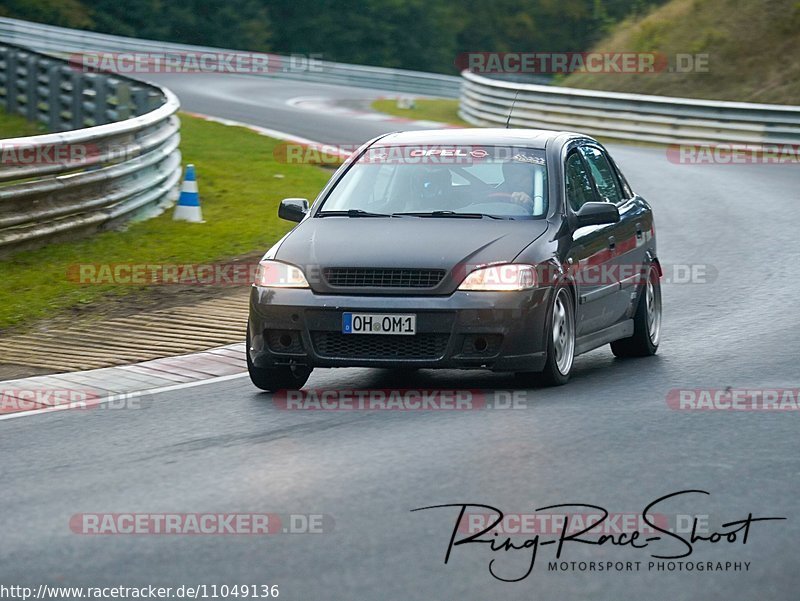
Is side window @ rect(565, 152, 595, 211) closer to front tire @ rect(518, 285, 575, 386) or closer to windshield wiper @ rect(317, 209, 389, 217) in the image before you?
front tire @ rect(518, 285, 575, 386)

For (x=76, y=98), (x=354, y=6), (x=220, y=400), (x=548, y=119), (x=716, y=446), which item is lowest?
(x=354, y=6)

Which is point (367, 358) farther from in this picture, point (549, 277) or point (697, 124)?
point (697, 124)

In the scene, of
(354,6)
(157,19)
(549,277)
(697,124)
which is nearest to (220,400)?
(549,277)

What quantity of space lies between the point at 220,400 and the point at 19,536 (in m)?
3.23

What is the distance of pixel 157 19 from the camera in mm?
73000

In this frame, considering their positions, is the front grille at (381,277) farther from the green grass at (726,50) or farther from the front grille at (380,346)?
the green grass at (726,50)

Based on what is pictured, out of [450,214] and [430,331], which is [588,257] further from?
[430,331]

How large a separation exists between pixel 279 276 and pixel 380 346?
30.0 inches

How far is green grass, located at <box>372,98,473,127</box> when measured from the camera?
38.9 m

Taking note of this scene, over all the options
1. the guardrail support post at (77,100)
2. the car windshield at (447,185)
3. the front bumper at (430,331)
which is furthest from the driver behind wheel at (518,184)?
the guardrail support post at (77,100)

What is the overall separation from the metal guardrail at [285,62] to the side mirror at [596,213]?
39034 millimetres

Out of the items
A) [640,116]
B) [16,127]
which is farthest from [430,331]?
[640,116]

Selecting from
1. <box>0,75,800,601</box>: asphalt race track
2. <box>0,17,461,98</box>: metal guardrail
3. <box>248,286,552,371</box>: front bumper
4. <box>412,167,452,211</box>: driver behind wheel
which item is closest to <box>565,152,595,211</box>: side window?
<box>412,167,452,211</box>: driver behind wheel

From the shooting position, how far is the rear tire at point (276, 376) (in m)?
9.41
